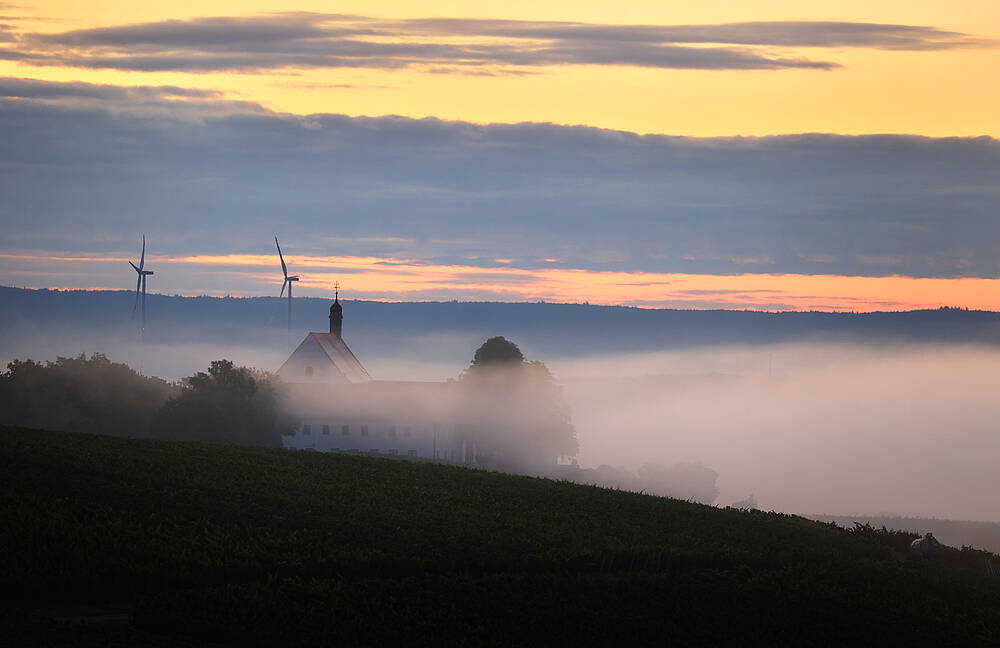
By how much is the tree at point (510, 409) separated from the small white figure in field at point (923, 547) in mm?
70385

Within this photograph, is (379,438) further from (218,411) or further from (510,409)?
(218,411)

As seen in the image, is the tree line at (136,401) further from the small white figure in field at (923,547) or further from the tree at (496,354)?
the small white figure in field at (923,547)

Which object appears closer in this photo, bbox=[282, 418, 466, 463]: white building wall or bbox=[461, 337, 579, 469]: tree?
bbox=[282, 418, 466, 463]: white building wall

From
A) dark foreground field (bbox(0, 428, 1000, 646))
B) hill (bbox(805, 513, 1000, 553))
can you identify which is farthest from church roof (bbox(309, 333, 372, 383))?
dark foreground field (bbox(0, 428, 1000, 646))

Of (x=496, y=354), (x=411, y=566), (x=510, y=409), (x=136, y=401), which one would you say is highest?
(x=496, y=354)

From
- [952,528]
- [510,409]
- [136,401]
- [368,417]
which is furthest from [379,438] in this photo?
[952,528]

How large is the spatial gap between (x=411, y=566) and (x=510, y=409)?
3219 inches

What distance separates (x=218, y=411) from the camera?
99.3 meters

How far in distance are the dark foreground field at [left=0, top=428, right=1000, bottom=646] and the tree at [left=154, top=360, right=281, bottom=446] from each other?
37706 mm

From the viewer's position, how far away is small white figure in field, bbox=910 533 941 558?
185ft

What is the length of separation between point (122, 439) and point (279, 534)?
77.7 feet

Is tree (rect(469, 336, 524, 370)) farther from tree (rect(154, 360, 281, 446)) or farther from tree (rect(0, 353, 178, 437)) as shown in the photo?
tree (rect(0, 353, 178, 437))

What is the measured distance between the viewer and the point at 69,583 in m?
38.8

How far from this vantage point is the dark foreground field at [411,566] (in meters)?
37.6
